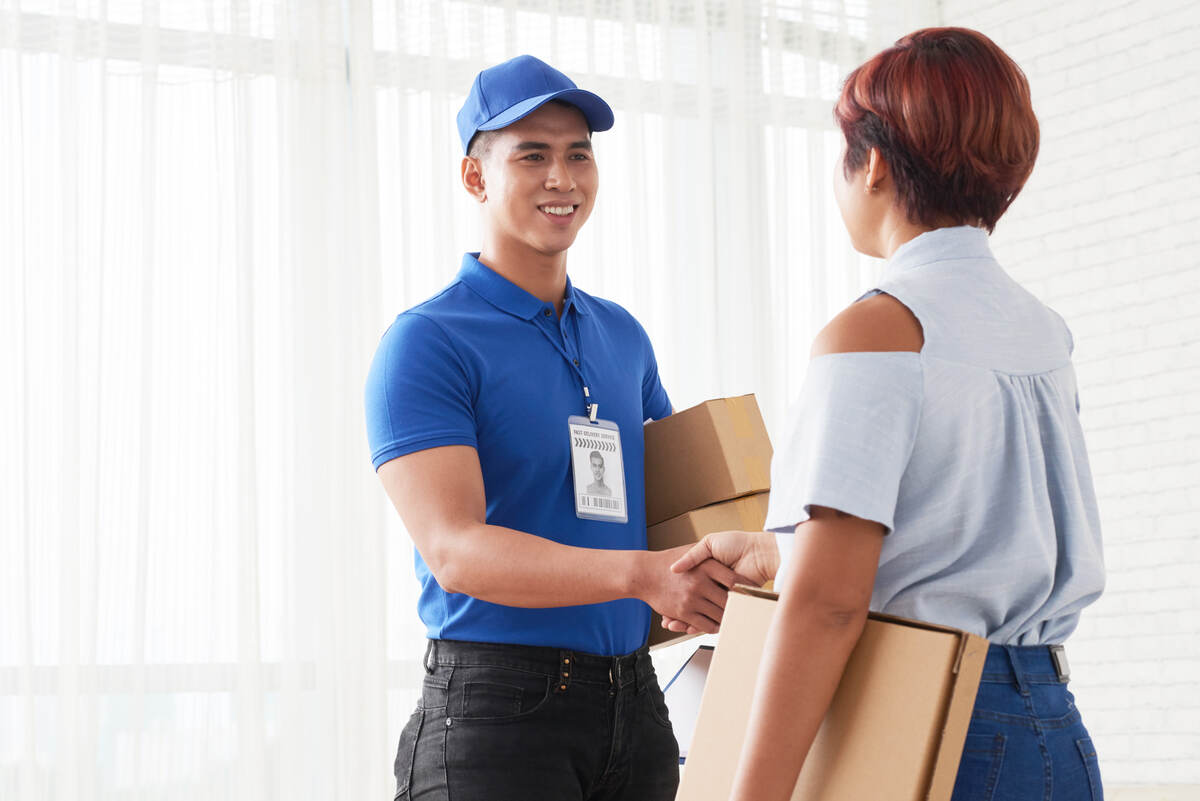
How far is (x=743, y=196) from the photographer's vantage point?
14.1ft

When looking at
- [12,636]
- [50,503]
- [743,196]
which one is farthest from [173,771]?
[743,196]

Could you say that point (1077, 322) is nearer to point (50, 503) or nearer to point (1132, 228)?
point (1132, 228)

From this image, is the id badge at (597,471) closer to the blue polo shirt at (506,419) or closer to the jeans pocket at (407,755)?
the blue polo shirt at (506,419)

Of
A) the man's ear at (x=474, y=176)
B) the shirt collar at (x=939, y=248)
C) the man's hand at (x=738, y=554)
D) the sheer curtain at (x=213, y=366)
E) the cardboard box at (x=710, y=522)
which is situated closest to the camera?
the shirt collar at (x=939, y=248)

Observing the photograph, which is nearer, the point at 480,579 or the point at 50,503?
the point at 480,579

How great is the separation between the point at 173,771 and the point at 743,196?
2686 mm

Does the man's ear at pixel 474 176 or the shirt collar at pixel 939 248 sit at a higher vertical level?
the man's ear at pixel 474 176

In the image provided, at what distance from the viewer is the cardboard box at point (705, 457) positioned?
1.67 meters

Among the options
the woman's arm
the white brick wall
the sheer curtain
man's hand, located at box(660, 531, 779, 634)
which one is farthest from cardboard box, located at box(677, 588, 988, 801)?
the white brick wall

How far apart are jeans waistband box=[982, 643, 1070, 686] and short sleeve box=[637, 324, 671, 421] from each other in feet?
3.09

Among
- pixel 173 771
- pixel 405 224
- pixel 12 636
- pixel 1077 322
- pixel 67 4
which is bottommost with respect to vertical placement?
pixel 173 771

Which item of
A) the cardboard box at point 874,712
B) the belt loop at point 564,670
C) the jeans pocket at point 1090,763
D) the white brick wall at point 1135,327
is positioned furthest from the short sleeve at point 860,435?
the white brick wall at point 1135,327

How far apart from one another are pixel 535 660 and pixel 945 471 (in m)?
0.70

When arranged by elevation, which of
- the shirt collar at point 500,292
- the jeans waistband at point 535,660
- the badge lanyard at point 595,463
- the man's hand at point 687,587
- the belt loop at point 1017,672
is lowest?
the jeans waistband at point 535,660
